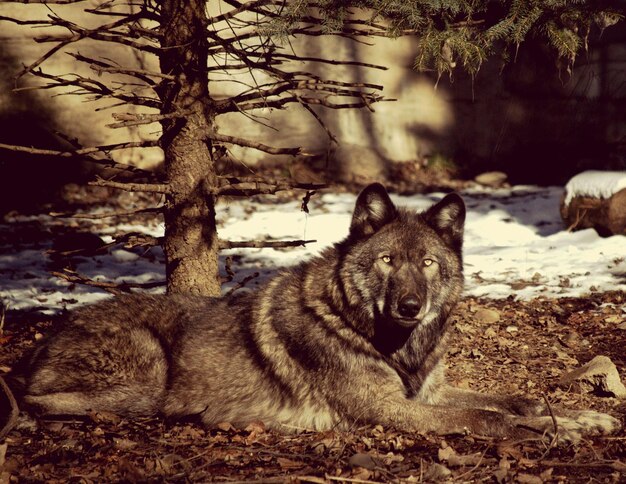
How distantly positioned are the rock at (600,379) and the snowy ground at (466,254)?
2.71 metres

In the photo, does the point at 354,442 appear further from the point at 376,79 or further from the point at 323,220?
the point at 376,79

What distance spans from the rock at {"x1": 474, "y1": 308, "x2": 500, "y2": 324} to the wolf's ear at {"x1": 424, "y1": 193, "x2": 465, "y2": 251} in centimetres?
246

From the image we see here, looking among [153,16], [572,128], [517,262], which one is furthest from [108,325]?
[572,128]

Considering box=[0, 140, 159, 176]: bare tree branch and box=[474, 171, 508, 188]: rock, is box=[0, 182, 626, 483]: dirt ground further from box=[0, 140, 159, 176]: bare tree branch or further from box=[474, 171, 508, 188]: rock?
box=[474, 171, 508, 188]: rock

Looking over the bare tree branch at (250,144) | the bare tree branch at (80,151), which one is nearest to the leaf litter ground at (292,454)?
the bare tree branch at (80,151)

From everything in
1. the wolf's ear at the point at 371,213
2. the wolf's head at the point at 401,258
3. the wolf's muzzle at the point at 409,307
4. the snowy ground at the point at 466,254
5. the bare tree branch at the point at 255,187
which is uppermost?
the bare tree branch at the point at 255,187

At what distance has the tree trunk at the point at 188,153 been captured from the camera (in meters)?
5.72

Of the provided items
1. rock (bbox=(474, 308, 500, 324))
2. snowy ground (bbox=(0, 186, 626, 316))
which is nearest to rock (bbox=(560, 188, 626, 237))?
snowy ground (bbox=(0, 186, 626, 316))

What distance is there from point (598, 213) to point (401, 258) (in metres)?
6.71

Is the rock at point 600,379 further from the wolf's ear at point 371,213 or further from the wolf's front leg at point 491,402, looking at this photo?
the wolf's ear at point 371,213

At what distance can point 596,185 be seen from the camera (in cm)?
1066

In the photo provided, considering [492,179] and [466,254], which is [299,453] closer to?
[466,254]

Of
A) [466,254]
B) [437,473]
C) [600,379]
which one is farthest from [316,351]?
[466,254]

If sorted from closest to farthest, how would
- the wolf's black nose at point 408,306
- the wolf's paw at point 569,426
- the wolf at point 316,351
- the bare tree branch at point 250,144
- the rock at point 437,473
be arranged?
the rock at point 437,473
the wolf's paw at point 569,426
the wolf's black nose at point 408,306
the wolf at point 316,351
the bare tree branch at point 250,144
